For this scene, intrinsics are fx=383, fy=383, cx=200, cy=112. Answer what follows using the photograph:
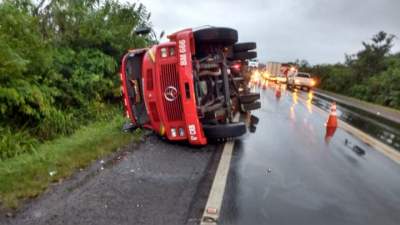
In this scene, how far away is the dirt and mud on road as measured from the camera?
3.86 metres

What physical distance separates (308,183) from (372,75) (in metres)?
31.7

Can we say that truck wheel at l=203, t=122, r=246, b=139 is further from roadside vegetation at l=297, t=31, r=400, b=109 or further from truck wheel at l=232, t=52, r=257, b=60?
roadside vegetation at l=297, t=31, r=400, b=109

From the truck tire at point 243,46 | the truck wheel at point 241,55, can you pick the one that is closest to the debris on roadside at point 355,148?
the truck wheel at point 241,55

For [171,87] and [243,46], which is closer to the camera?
[171,87]

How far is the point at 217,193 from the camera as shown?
187 inches

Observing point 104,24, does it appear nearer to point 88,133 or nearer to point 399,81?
point 88,133

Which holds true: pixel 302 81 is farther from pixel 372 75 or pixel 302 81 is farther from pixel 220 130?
pixel 220 130

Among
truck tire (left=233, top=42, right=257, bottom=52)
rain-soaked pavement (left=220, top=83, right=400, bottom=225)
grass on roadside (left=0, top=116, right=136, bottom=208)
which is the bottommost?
rain-soaked pavement (left=220, top=83, right=400, bottom=225)

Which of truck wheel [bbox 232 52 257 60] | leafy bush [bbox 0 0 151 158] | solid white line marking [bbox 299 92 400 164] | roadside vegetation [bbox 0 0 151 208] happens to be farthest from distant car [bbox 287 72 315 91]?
truck wheel [bbox 232 52 257 60]

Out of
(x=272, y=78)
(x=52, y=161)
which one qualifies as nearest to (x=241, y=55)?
(x=52, y=161)

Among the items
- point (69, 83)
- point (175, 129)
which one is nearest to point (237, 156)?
point (175, 129)

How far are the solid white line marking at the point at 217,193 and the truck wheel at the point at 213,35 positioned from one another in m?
2.15

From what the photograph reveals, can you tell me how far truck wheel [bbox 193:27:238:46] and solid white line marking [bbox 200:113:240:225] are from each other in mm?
2151

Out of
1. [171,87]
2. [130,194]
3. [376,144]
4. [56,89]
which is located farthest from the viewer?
[376,144]
